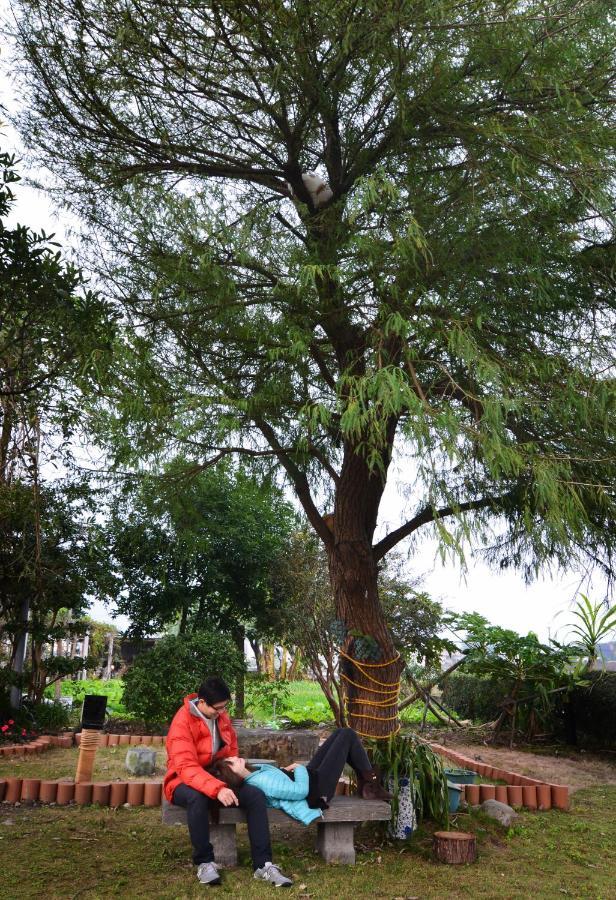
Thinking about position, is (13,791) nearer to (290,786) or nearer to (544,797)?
(290,786)

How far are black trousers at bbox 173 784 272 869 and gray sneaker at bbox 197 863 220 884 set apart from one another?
0.05 m

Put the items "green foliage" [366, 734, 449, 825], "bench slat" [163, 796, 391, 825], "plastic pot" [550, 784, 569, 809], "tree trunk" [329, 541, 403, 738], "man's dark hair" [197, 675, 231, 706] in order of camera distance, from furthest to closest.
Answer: "plastic pot" [550, 784, 569, 809]
"tree trunk" [329, 541, 403, 738]
"green foliage" [366, 734, 449, 825]
"man's dark hair" [197, 675, 231, 706]
"bench slat" [163, 796, 391, 825]

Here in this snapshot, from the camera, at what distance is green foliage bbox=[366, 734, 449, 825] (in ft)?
12.7

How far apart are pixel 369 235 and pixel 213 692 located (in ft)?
8.00

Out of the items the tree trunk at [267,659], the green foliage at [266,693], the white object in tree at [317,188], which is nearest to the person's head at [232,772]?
the white object in tree at [317,188]

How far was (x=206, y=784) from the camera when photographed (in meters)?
3.26

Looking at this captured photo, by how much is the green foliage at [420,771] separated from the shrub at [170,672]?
3268 mm

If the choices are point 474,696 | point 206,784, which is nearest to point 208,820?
point 206,784

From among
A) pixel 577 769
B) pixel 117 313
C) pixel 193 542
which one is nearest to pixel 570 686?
pixel 577 769

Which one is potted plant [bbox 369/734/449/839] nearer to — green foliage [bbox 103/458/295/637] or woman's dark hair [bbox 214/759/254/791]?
woman's dark hair [bbox 214/759/254/791]

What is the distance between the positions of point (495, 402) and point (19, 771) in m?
4.10

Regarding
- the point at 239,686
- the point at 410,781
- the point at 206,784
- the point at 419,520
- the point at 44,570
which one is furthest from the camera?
the point at 239,686

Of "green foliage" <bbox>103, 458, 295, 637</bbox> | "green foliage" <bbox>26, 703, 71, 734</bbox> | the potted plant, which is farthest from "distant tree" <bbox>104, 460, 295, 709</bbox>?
the potted plant

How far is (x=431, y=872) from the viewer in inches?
133
